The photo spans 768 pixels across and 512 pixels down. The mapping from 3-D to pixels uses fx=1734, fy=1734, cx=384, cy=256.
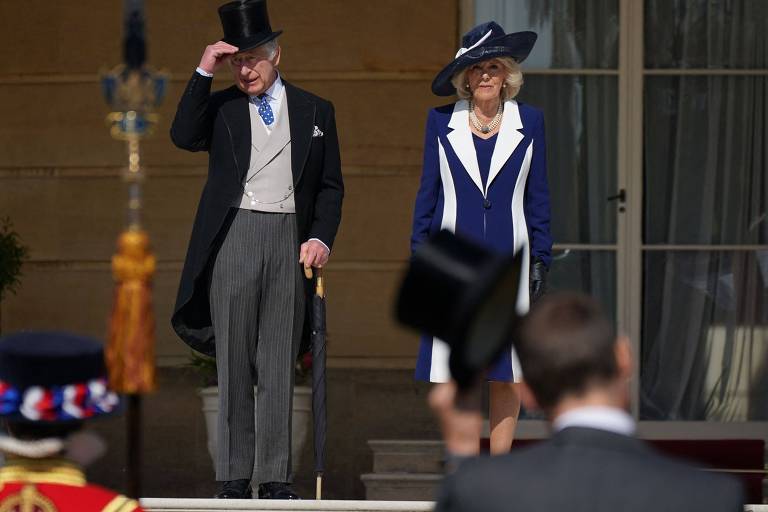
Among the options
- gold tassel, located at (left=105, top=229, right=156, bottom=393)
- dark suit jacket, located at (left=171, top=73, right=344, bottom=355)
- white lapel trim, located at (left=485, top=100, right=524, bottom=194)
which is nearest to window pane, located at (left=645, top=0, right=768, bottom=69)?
white lapel trim, located at (left=485, top=100, right=524, bottom=194)

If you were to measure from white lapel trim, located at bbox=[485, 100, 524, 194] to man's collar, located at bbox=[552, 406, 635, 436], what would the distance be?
309 centimetres

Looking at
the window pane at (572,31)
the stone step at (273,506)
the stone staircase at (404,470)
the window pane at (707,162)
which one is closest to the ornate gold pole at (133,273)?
the stone step at (273,506)

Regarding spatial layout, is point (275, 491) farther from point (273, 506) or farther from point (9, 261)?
point (9, 261)

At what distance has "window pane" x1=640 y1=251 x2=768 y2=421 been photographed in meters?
7.88

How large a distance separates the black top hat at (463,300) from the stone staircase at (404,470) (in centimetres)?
433

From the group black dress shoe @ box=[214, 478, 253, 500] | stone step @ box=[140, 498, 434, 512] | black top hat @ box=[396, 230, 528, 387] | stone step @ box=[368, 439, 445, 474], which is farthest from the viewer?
stone step @ box=[368, 439, 445, 474]

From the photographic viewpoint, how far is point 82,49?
25.9 feet

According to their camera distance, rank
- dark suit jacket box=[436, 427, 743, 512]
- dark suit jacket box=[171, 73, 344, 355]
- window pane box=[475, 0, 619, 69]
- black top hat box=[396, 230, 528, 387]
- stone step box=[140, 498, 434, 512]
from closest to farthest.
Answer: dark suit jacket box=[436, 427, 743, 512], black top hat box=[396, 230, 528, 387], stone step box=[140, 498, 434, 512], dark suit jacket box=[171, 73, 344, 355], window pane box=[475, 0, 619, 69]

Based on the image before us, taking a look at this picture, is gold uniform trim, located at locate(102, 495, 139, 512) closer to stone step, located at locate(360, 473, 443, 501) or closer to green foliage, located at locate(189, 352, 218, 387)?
stone step, located at locate(360, 473, 443, 501)

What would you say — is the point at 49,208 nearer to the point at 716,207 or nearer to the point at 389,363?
the point at 389,363

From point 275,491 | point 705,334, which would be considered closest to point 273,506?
point 275,491

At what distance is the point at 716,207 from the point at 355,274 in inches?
66.4

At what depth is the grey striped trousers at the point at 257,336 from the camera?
536 cm

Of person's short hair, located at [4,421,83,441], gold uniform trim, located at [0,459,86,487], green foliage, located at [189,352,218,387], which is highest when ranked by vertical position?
person's short hair, located at [4,421,83,441]
